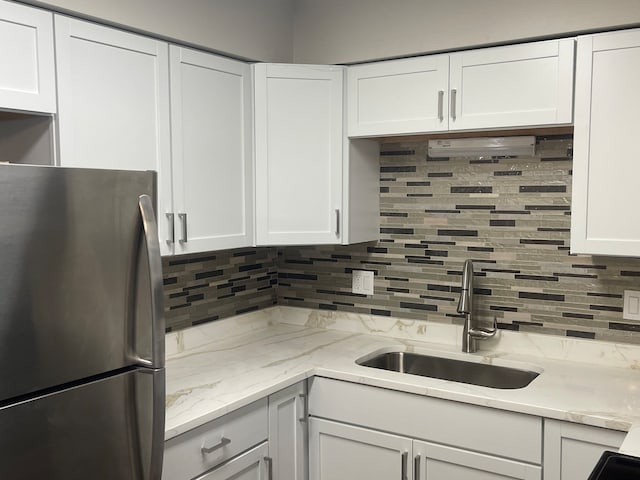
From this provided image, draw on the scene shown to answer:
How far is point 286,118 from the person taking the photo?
102 inches

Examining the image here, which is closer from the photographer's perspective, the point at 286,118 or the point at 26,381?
the point at 26,381

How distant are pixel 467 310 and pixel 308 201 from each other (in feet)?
2.62

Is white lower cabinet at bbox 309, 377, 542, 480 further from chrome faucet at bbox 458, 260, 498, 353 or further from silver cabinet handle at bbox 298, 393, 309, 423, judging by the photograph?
chrome faucet at bbox 458, 260, 498, 353

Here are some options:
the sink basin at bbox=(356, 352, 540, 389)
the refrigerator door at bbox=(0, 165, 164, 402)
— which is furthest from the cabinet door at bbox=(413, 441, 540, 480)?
the refrigerator door at bbox=(0, 165, 164, 402)

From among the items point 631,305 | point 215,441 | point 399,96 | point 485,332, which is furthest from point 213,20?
point 631,305

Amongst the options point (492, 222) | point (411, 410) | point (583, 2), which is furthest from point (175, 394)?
point (583, 2)

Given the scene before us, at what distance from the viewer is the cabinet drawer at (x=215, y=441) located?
72.8 inches

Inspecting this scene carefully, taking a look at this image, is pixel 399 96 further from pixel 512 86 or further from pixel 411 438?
pixel 411 438

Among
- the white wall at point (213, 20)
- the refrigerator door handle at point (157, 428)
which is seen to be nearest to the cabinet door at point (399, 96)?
the white wall at point (213, 20)

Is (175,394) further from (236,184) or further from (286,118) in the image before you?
(286,118)

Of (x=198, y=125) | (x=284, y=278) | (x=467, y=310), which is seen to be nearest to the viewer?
(x=198, y=125)

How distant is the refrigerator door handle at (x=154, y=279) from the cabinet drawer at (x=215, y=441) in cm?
43

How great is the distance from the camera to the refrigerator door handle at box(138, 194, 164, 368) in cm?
148

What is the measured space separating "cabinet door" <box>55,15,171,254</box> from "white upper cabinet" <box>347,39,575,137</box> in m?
0.83
